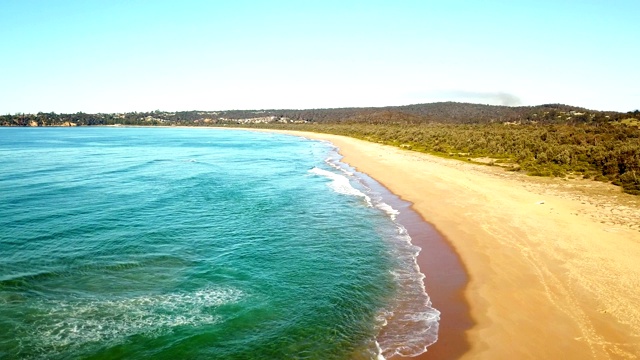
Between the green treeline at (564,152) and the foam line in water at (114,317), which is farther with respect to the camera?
the green treeline at (564,152)

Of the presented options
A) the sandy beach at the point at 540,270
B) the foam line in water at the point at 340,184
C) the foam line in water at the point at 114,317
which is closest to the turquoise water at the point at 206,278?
the foam line in water at the point at 114,317

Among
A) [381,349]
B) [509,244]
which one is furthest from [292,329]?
[509,244]

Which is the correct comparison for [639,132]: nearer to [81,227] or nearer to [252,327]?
[252,327]

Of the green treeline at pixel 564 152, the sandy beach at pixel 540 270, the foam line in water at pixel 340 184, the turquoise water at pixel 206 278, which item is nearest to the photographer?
the sandy beach at pixel 540 270

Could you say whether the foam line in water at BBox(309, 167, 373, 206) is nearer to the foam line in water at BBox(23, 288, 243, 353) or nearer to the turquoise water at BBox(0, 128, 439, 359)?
the turquoise water at BBox(0, 128, 439, 359)

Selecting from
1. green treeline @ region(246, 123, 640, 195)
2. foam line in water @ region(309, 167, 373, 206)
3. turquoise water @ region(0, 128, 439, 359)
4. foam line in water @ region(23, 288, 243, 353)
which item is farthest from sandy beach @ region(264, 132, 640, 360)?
foam line in water @ region(23, 288, 243, 353)

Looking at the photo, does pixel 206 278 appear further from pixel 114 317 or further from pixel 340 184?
pixel 340 184

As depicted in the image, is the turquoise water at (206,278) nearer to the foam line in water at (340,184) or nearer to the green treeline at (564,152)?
the foam line in water at (340,184)
